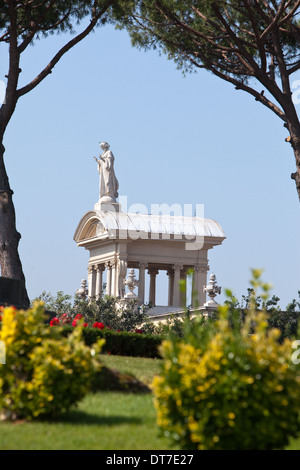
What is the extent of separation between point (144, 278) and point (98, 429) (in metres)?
32.2

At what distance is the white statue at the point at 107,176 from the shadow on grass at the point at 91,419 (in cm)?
3112

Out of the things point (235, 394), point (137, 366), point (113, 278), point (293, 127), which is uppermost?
point (293, 127)

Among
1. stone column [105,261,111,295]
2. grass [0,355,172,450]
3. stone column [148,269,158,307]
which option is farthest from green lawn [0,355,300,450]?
stone column [148,269,158,307]

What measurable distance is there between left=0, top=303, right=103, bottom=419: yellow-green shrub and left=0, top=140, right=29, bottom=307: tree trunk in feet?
34.1

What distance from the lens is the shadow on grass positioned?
8430mm

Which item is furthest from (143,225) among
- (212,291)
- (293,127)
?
(293,127)

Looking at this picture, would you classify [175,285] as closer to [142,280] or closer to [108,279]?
[142,280]

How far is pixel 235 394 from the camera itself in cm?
662

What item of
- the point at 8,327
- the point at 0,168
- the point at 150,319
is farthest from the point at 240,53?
the point at 8,327

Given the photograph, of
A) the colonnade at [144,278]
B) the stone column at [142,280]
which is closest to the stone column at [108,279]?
the colonnade at [144,278]

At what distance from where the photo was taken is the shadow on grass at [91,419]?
8430 mm

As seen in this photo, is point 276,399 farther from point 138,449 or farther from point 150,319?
point 150,319

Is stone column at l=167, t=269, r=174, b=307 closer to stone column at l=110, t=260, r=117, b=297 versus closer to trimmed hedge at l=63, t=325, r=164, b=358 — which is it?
stone column at l=110, t=260, r=117, b=297

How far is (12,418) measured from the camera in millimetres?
8430
